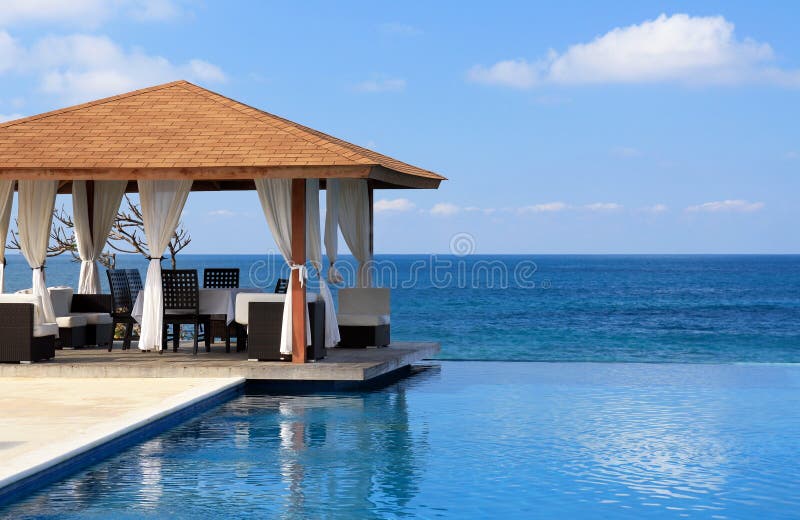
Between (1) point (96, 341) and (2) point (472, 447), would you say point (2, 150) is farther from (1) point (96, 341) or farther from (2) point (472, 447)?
(2) point (472, 447)

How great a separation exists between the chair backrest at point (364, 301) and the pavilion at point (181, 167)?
668 millimetres

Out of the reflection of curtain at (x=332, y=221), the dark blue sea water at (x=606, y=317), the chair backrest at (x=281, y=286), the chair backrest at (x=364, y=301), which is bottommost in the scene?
the dark blue sea water at (x=606, y=317)

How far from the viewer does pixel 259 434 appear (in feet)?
30.0

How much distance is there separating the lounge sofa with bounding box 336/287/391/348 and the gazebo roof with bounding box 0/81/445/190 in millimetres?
1639

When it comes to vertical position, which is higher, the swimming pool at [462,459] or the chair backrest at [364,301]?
the chair backrest at [364,301]

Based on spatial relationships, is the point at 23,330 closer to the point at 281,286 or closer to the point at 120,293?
the point at 120,293

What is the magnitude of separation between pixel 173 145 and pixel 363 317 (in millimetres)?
3419

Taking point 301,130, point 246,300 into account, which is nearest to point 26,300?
point 246,300

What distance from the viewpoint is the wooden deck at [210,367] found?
11.6 metres

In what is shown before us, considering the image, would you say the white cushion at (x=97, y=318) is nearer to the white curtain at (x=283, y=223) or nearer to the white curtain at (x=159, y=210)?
the white curtain at (x=159, y=210)

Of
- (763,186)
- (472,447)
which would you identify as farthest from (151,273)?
(763,186)

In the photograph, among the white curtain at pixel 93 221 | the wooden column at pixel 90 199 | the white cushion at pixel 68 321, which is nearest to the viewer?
the white cushion at pixel 68 321

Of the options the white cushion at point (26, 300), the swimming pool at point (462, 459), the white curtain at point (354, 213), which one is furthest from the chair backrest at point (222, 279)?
the swimming pool at point (462, 459)

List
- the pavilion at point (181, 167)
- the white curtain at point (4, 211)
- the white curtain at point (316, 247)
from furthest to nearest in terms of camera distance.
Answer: the white curtain at point (4, 211) → the white curtain at point (316, 247) → the pavilion at point (181, 167)
